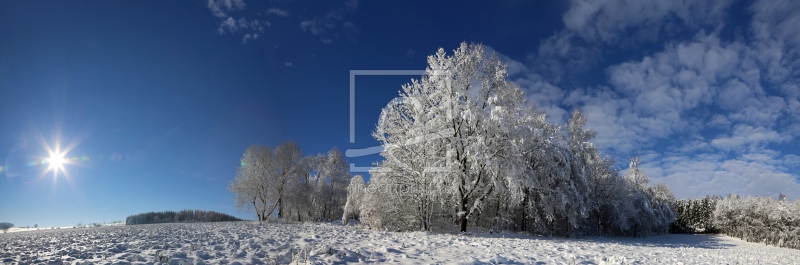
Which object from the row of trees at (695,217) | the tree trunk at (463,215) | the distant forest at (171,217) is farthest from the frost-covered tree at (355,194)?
the row of trees at (695,217)

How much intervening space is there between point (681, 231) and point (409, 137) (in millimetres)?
81008

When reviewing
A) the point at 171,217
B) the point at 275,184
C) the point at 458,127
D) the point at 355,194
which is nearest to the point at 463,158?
the point at 458,127

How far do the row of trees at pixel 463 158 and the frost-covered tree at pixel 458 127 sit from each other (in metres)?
0.06

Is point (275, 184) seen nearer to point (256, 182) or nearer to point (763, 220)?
point (256, 182)

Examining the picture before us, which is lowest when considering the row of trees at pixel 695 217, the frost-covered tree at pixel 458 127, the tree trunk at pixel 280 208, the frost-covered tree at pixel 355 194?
the row of trees at pixel 695 217

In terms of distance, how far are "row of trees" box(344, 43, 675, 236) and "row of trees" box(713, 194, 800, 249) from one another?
4111cm

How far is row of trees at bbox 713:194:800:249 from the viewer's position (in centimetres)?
4778

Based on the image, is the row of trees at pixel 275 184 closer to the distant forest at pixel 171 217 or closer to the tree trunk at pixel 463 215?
the distant forest at pixel 171 217

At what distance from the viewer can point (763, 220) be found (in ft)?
174

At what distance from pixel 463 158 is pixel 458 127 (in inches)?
68.6

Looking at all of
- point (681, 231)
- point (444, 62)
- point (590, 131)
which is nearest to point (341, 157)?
point (590, 131)

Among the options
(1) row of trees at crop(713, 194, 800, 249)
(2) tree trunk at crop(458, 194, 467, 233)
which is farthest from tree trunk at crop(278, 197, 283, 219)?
(1) row of trees at crop(713, 194, 800, 249)

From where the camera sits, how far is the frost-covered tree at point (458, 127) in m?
20.1

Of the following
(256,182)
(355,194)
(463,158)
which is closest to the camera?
(463,158)
